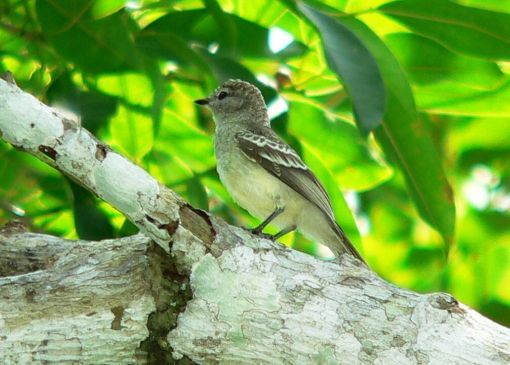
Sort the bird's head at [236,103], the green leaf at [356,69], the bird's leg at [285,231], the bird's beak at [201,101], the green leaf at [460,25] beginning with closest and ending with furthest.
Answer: the green leaf at [356,69], the green leaf at [460,25], the bird's leg at [285,231], the bird's beak at [201,101], the bird's head at [236,103]

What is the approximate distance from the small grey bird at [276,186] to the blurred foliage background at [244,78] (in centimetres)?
13

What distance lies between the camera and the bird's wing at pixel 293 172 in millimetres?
4516

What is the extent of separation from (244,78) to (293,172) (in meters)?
0.47

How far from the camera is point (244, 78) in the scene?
4316mm

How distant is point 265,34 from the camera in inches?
173

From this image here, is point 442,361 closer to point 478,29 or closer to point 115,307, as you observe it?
point 115,307

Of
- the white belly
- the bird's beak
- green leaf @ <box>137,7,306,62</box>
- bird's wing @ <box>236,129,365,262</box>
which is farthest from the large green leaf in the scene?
the bird's beak

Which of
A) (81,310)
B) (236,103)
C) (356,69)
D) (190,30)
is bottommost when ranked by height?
(81,310)

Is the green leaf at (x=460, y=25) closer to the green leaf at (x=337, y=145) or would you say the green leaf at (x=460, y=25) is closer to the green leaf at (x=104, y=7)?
the green leaf at (x=337, y=145)

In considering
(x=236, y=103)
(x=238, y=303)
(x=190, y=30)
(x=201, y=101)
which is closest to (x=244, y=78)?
(x=190, y=30)

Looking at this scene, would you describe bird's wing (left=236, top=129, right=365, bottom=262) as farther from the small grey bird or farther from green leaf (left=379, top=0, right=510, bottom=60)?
green leaf (left=379, top=0, right=510, bottom=60)

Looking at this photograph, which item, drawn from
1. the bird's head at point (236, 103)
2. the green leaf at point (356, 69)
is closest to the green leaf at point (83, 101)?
the bird's head at point (236, 103)

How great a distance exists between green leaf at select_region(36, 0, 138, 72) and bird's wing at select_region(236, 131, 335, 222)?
677 mm

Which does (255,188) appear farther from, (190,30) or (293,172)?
(190,30)
